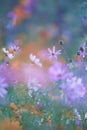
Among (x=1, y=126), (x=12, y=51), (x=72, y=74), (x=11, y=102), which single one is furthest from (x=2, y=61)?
(x=1, y=126)

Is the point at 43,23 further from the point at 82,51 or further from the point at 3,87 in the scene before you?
the point at 3,87

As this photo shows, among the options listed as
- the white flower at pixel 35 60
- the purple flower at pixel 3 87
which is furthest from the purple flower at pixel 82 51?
the purple flower at pixel 3 87

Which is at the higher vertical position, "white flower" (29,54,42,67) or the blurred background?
the blurred background

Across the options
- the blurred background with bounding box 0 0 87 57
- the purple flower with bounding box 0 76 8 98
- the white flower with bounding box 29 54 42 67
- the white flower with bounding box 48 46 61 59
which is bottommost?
the purple flower with bounding box 0 76 8 98

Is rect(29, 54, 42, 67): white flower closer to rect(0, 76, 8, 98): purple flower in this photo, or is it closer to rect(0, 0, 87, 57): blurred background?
rect(0, 0, 87, 57): blurred background

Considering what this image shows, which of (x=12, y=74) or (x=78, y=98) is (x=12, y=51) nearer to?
(x=12, y=74)

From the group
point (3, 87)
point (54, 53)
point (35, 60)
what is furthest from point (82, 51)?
point (3, 87)

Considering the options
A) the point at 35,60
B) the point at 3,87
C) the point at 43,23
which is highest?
the point at 43,23

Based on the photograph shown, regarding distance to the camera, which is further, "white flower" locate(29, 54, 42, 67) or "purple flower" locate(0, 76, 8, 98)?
"white flower" locate(29, 54, 42, 67)

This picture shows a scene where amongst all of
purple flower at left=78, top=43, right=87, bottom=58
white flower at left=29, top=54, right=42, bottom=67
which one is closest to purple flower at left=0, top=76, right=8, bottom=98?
white flower at left=29, top=54, right=42, bottom=67
